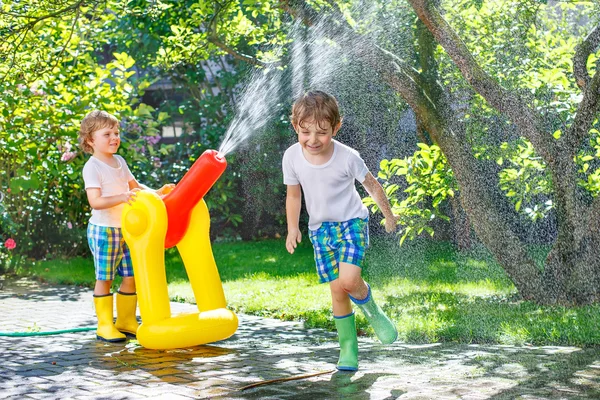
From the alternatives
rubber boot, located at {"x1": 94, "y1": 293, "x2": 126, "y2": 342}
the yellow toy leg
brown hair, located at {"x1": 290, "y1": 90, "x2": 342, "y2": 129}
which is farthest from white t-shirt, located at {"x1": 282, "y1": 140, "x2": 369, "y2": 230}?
rubber boot, located at {"x1": 94, "y1": 293, "x2": 126, "y2": 342}

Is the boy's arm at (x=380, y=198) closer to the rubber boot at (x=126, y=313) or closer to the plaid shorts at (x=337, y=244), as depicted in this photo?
the plaid shorts at (x=337, y=244)

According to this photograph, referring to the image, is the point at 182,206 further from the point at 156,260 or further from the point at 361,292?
the point at 361,292

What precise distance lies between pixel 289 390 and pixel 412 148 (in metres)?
6.54

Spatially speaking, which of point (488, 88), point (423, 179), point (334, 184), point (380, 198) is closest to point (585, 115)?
point (488, 88)

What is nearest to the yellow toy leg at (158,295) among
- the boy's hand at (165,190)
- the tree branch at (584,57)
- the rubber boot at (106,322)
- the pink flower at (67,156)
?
the boy's hand at (165,190)

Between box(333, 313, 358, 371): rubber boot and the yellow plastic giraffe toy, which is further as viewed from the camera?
the yellow plastic giraffe toy

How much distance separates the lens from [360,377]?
389 centimetres

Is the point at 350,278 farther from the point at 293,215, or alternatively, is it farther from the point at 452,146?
the point at 452,146

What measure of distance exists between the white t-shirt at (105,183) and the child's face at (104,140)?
0.07 metres

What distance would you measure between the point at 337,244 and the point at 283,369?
632 millimetres

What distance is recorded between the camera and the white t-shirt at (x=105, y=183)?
4980 millimetres

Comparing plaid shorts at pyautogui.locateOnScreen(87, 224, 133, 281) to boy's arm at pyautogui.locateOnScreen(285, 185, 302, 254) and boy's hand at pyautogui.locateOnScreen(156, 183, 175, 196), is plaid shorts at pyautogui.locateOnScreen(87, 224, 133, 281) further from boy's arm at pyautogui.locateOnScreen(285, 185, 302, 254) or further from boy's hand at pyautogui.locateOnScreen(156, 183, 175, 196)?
boy's arm at pyautogui.locateOnScreen(285, 185, 302, 254)

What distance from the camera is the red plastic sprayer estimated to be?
15.6 feet

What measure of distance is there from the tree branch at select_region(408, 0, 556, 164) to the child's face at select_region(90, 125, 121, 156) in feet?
7.19
